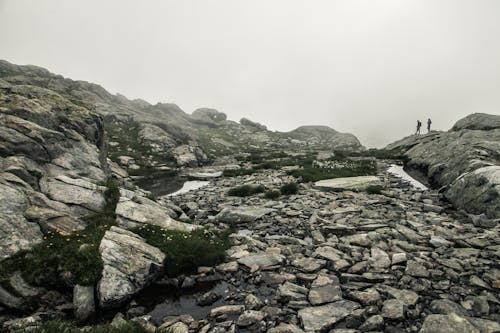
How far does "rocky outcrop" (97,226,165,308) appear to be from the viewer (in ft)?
22.4

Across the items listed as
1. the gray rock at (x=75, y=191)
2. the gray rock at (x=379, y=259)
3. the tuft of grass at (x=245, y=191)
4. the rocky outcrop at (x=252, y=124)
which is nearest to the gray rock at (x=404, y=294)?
the gray rock at (x=379, y=259)

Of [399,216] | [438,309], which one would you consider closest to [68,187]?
[438,309]

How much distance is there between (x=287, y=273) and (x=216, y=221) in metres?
6.12

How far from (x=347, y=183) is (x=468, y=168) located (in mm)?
7011

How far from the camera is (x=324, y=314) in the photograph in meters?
6.29

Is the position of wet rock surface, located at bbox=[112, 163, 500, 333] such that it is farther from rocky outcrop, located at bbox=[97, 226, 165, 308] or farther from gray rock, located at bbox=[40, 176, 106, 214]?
gray rock, located at bbox=[40, 176, 106, 214]

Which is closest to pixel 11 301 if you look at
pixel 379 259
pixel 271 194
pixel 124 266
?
pixel 124 266

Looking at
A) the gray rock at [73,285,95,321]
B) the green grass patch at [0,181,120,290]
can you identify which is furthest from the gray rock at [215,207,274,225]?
the gray rock at [73,285,95,321]

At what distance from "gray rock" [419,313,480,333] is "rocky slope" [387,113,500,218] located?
8191 mm

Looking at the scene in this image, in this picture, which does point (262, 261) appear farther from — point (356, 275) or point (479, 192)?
point (479, 192)

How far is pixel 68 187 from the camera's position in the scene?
1120 cm

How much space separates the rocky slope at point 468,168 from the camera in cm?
1236

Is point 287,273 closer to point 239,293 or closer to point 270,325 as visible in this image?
point 239,293

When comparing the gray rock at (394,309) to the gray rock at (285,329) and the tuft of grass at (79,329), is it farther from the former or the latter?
the tuft of grass at (79,329)
